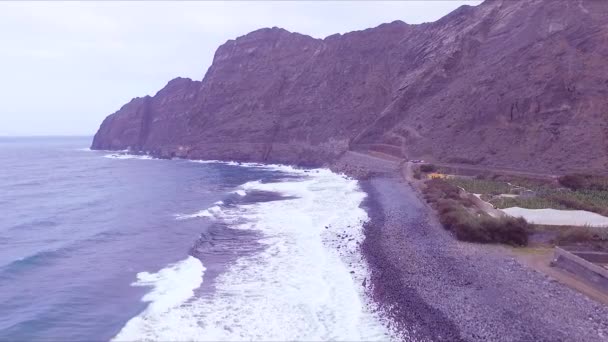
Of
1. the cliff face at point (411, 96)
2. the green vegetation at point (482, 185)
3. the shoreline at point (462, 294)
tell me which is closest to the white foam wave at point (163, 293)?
the shoreline at point (462, 294)

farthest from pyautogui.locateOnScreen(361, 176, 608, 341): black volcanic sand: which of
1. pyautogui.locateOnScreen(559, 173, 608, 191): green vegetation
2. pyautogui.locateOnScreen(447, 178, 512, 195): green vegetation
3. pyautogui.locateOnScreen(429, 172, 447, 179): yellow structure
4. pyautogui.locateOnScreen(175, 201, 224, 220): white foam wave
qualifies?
pyautogui.locateOnScreen(429, 172, 447, 179): yellow structure

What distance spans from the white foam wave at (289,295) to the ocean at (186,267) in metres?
0.05

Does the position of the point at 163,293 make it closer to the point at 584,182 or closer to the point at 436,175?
the point at 584,182

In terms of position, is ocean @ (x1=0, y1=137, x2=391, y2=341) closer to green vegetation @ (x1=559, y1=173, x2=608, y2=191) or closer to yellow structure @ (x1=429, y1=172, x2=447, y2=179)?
yellow structure @ (x1=429, y1=172, x2=447, y2=179)

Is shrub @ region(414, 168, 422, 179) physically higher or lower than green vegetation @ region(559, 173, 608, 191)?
lower

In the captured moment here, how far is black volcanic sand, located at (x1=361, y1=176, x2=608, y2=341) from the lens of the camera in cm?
1513

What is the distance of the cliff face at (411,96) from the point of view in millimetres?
50688

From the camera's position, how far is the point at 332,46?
338 ft

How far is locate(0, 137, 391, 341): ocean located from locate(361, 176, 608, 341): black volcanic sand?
1077 mm

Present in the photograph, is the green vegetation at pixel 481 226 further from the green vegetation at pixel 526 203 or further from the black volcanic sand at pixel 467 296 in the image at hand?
the green vegetation at pixel 526 203

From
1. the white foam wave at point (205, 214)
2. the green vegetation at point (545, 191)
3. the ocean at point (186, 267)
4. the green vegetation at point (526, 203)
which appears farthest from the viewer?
the white foam wave at point (205, 214)

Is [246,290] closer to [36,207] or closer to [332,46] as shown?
[36,207]

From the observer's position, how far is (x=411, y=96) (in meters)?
77.5

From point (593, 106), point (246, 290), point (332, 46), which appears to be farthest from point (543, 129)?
point (332, 46)
